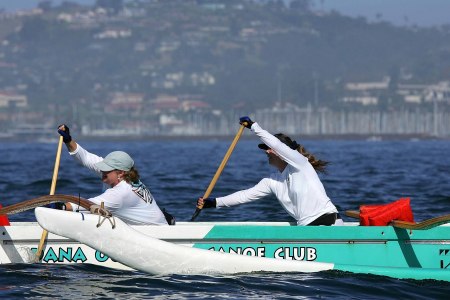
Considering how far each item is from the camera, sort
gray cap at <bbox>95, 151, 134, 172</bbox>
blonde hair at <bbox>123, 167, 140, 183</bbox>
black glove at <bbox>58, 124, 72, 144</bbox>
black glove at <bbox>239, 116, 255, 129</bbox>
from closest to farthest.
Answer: gray cap at <bbox>95, 151, 134, 172</bbox>, blonde hair at <bbox>123, 167, 140, 183</bbox>, black glove at <bbox>239, 116, 255, 129</bbox>, black glove at <bbox>58, 124, 72, 144</bbox>

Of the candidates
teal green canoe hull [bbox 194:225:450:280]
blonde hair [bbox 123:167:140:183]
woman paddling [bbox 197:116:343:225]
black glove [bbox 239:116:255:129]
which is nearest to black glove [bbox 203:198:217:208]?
woman paddling [bbox 197:116:343:225]

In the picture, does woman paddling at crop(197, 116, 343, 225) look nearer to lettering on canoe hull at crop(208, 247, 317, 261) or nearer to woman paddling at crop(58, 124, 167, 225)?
lettering on canoe hull at crop(208, 247, 317, 261)

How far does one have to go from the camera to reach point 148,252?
12.1 metres

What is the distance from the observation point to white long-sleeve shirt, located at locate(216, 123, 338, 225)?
12495mm

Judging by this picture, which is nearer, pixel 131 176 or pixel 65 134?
pixel 131 176

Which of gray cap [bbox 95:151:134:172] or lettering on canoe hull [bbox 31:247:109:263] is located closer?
gray cap [bbox 95:151:134:172]

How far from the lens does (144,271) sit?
12273 millimetres

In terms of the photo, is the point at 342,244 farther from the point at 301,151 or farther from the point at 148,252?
the point at 148,252

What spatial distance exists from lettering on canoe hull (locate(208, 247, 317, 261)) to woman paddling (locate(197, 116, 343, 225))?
1.20 ft

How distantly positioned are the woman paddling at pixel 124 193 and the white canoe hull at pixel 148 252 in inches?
12.7

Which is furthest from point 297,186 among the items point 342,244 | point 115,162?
point 115,162

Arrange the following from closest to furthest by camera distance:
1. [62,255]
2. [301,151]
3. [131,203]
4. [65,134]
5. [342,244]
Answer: [131,203] → [342,244] → [62,255] → [301,151] → [65,134]

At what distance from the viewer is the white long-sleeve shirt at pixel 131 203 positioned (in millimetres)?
12109

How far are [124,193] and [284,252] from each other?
198 centimetres
